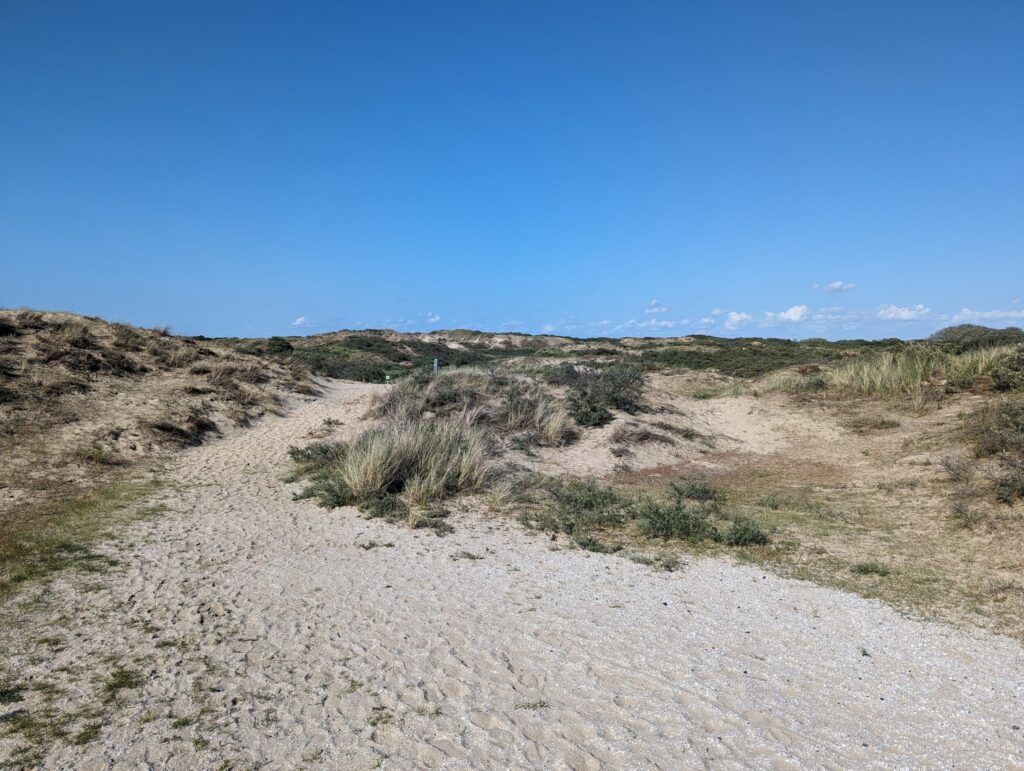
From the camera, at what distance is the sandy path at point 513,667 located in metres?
3.59

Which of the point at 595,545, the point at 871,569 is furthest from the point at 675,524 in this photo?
the point at 871,569

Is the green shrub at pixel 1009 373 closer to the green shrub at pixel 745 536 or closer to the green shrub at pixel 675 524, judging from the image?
the green shrub at pixel 675 524

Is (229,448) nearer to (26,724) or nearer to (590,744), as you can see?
(26,724)

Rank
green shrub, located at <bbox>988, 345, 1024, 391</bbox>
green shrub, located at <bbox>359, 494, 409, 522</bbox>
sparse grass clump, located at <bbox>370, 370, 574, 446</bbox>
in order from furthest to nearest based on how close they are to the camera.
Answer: green shrub, located at <bbox>988, 345, 1024, 391</bbox>, sparse grass clump, located at <bbox>370, 370, 574, 446</bbox>, green shrub, located at <bbox>359, 494, 409, 522</bbox>

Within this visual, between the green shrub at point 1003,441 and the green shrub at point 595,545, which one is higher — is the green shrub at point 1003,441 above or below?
above

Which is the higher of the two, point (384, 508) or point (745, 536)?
point (384, 508)

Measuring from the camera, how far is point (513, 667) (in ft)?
14.9

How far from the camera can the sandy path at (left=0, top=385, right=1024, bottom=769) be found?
141 inches

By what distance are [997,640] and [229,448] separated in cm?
1323

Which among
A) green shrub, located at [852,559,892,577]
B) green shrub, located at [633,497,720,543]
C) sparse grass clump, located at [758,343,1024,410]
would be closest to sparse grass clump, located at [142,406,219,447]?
green shrub, located at [633,497,720,543]

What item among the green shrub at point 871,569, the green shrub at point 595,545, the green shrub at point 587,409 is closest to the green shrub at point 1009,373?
Result: the green shrub at point 587,409

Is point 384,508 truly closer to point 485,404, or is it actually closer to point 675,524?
point 675,524

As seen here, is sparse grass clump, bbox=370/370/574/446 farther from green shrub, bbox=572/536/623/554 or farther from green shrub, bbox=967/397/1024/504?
green shrub, bbox=967/397/1024/504

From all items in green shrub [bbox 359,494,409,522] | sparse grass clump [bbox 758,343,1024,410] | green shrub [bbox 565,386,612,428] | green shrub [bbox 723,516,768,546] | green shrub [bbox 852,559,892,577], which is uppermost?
sparse grass clump [bbox 758,343,1024,410]
